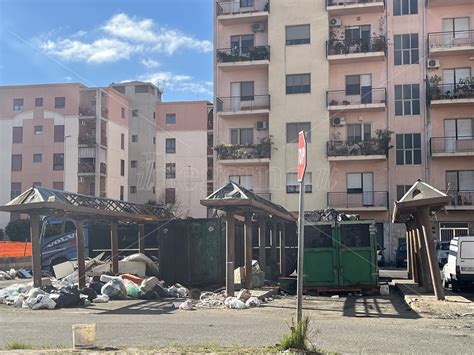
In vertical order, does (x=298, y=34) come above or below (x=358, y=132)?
above

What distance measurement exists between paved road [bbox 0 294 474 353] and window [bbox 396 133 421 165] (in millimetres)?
25538

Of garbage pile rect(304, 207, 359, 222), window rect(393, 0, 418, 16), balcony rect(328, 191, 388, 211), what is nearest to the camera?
garbage pile rect(304, 207, 359, 222)

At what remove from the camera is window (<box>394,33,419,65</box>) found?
133 ft

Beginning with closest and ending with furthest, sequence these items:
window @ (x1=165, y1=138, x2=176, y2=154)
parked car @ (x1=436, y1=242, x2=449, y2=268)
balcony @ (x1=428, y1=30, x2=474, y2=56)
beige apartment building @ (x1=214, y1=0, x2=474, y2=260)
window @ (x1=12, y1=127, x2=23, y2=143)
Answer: parked car @ (x1=436, y1=242, x2=449, y2=268), balcony @ (x1=428, y1=30, x2=474, y2=56), beige apartment building @ (x1=214, y1=0, x2=474, y2=260), window @ (x1=12, y1=127, x2=23, y2=143), window @ (x1=165, y1=138, x2=176, y2=154)

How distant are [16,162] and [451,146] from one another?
1737 inches

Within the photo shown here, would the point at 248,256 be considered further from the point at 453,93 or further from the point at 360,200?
the point at 453,93

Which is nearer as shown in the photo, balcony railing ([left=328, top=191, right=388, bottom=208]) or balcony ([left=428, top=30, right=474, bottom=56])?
balcony ([left=428, top=30, right=474, bottom=56])

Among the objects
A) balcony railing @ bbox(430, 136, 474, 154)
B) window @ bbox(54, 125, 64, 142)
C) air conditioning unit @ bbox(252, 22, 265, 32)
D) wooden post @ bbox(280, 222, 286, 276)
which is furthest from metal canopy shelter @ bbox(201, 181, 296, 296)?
window @ bbox(54, 125, 64, 142)

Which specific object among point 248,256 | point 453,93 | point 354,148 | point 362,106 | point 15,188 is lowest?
point 248,256

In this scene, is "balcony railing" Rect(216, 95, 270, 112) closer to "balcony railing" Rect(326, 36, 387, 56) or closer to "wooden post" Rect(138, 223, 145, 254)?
"balcony railing" Rect(326, 36, 387, 56)

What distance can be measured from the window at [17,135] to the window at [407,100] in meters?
40.1

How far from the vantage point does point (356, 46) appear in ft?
134

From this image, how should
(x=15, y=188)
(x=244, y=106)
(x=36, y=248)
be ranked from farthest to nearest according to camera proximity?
(x=15, y=188)
(x=244, y=106)
(x=36, y=248)

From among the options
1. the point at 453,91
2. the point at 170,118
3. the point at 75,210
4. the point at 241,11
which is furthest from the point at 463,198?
the point at 170,118
